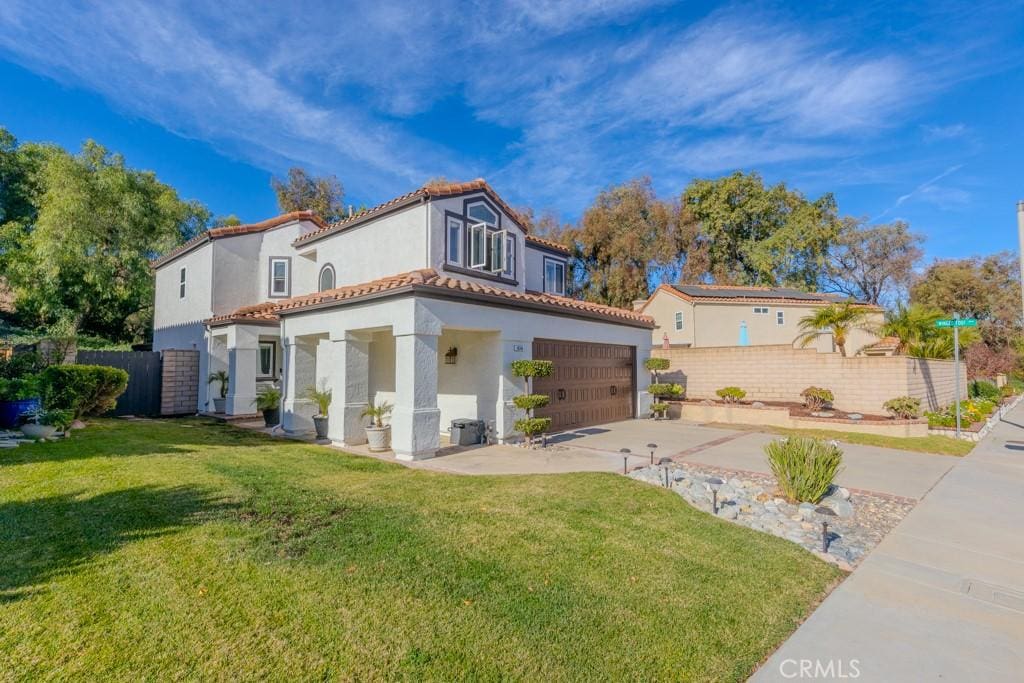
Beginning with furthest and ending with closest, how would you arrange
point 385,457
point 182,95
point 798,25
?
1. point 182,95
2. point 798,25
3. point 385,457

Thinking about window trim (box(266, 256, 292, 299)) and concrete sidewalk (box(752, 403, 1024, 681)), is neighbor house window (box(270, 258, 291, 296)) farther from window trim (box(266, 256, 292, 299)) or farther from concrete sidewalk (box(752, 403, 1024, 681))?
concrete sidewalk (box(752, 403, 1024, 681))

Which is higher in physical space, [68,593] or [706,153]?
[706,153]

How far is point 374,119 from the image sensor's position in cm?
1759

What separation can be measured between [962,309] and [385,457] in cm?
4626

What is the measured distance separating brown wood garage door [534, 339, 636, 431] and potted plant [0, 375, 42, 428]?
10583 mm

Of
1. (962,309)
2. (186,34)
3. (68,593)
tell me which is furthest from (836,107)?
(962,309)

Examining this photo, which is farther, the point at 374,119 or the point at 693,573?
the point at 374,119

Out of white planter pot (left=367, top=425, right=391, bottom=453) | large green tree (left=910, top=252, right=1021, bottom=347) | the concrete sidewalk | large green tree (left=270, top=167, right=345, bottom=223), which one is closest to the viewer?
the concrete sidewalk

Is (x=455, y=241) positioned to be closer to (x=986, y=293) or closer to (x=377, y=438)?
(x=377, y=438)

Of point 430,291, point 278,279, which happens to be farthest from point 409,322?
point 278,279

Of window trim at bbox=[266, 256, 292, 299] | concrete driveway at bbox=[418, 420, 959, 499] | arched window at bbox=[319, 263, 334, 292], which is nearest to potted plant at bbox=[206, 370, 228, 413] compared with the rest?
window trim at bbox=[266, 256, 292, 299]

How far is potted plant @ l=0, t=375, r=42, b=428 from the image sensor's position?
29.4 feet

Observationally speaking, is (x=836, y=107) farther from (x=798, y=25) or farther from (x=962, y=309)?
(x=962, y=309)

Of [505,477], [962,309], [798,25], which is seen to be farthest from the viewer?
[962,309]
